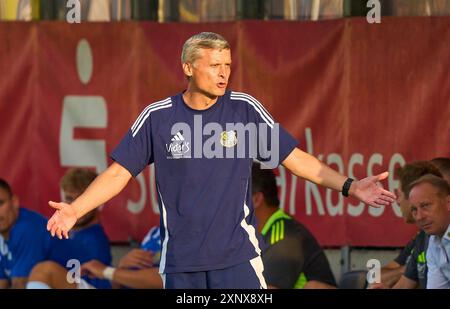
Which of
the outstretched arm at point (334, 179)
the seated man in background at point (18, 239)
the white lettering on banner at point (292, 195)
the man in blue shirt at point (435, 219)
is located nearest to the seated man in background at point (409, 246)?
the man in blue shirt at point (435, 219)

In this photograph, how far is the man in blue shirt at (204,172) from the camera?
714cm

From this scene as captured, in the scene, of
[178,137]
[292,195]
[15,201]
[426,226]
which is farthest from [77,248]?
[178,137]

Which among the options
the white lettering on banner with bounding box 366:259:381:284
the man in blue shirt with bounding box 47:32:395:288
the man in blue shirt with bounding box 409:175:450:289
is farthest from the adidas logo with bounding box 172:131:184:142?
the white lettering on banner with bounding box 366:259:381:284

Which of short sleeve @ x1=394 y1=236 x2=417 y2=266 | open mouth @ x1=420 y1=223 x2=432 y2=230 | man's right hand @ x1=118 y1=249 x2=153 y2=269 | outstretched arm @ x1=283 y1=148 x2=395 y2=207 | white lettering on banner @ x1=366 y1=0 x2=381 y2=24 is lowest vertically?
man's right hand @ x1=118 y1=249 x2=153 y2=269

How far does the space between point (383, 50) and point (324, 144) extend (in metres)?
0.76

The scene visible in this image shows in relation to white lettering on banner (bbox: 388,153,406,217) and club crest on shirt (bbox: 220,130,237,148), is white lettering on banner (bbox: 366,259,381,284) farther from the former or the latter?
club crest on shirt (bbox: 220,130,237,148)

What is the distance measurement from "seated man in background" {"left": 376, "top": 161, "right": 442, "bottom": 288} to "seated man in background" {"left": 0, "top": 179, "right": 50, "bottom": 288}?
8.21 feet

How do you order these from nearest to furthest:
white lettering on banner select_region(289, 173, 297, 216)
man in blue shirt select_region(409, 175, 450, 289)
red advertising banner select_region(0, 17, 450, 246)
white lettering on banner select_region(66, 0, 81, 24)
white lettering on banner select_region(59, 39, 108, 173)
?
man in blue shirt select_region(409, 175, 450, 289)
red advertising banner select_region(0, 17, 450, 246)
white lettering on banner select_region(289, 173, 297, 216)
white lettering on banner select_region(66, 0, 81, 24)
white lettering on banner select_region(59, 39, 108, 173)

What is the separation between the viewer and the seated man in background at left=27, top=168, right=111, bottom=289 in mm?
9961

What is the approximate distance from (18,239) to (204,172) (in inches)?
138

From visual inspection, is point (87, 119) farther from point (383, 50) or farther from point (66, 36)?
point (383, 50)
